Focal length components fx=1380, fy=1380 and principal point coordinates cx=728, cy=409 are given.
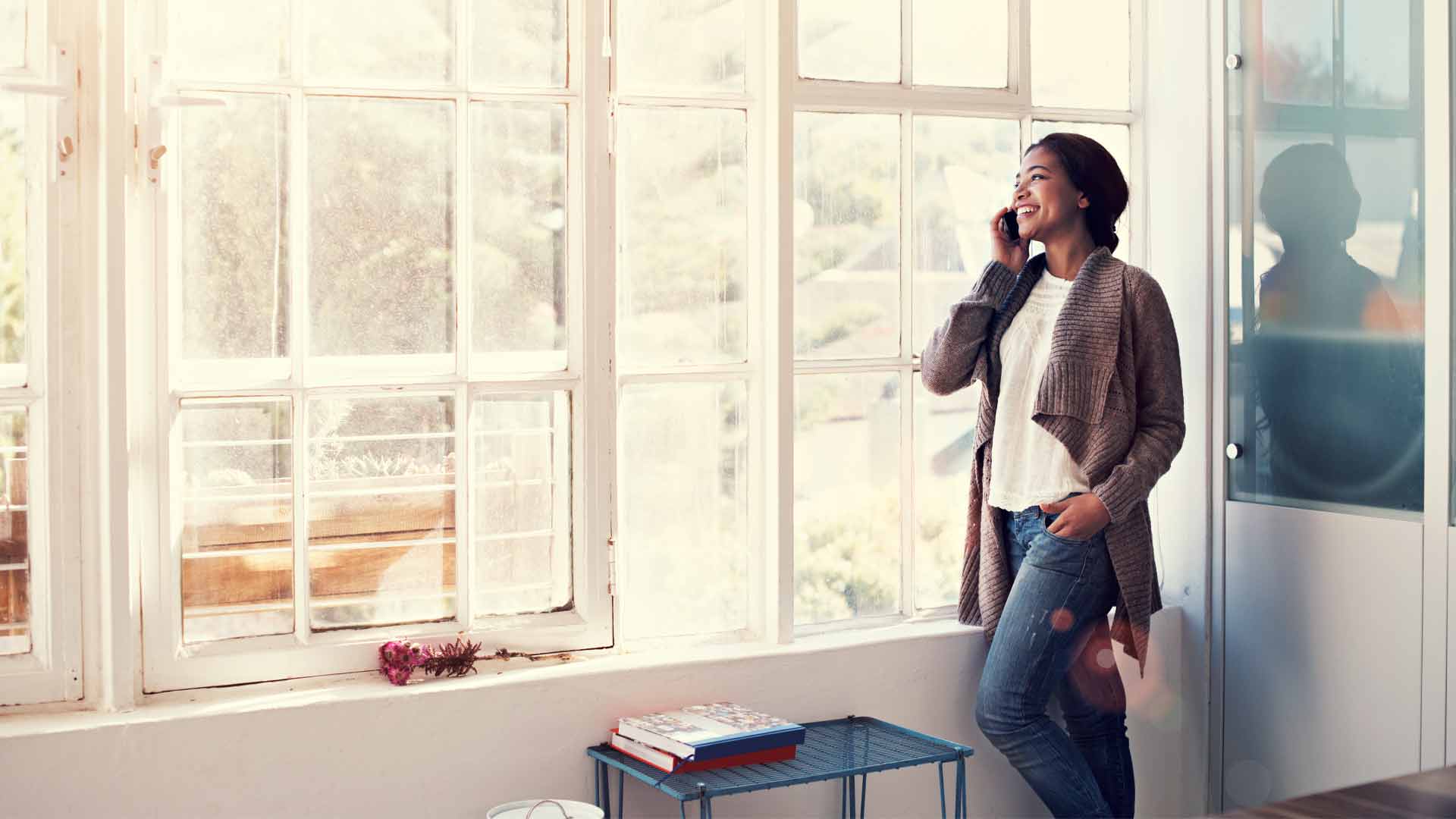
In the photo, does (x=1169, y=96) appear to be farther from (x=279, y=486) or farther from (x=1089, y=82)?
(x=279, y=486)

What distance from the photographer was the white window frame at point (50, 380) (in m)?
2.51

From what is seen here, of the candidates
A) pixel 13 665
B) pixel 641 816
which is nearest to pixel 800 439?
pixel 641 816

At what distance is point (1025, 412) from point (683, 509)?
0.79 metres

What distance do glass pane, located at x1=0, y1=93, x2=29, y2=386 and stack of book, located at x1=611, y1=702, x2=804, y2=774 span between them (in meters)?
1.35

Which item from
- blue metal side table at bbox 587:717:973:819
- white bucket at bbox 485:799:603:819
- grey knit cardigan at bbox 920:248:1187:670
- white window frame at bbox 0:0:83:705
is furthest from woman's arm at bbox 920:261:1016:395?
white window frame at bbox 0:0:83:705

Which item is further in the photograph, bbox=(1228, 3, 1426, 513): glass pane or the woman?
bbox=(1228, 3, 1426, 513): glass pane

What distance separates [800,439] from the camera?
3250 millimetres

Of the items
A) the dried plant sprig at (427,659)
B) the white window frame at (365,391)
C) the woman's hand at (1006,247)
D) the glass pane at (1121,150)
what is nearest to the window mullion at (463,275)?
the white window frame at (365,391)

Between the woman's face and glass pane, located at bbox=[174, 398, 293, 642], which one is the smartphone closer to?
the woman's face

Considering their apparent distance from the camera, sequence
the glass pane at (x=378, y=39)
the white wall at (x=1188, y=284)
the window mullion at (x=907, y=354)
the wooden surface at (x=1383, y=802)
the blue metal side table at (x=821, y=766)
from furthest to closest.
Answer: the white wall at (x=1188, y=284)
the window mullion at (x=907, y=354)
the glass pane at (x=378, y=39)
the blue metal side table at (x=821, y=766)
the wooden surface at (x=1383, y=802)

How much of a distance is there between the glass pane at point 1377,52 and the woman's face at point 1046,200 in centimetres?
70

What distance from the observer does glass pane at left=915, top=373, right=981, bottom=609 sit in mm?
3391

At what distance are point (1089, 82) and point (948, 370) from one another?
103 cm

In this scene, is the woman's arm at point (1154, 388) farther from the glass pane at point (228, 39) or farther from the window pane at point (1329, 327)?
the glass pane at point (228, 39)
